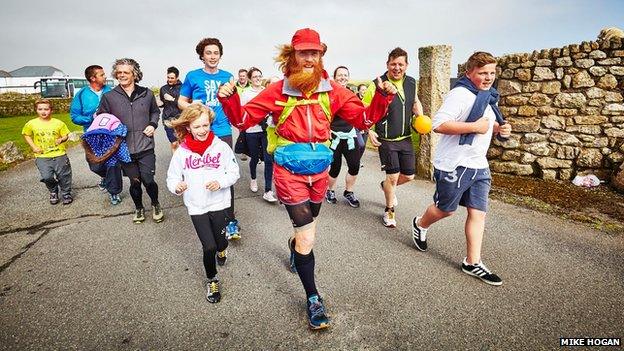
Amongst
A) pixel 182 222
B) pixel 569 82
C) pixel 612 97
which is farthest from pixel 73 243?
pixel 612 97

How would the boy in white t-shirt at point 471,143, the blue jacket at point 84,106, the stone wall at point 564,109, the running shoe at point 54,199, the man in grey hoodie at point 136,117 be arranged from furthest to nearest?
the stone wall at point 564,109 → the running shoe at point 54,199 → the blue jacket at point 84,106 → the man in grey hoodie at point 136,117 → the boy in white t-shirt at point 471,143

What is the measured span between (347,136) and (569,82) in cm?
471

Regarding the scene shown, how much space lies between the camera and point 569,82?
623cm

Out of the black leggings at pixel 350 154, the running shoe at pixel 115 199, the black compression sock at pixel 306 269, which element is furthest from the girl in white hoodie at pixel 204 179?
the running shoe at pixel 115 199

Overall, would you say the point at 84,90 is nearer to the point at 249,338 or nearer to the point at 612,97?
the point at 249,338

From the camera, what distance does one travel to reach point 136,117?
4.54m

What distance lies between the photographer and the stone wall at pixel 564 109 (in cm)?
602

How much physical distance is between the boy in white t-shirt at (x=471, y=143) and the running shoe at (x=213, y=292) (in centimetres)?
232

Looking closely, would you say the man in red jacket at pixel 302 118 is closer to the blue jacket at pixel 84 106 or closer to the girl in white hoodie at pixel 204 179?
the girl in white hoodie at pixel 204 179

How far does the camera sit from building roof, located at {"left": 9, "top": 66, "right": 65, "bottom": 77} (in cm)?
8481

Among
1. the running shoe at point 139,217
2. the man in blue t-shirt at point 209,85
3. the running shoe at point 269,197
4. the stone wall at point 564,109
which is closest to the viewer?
the man in blue t-shirt at point 209,85

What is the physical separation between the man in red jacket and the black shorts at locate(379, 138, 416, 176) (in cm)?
177

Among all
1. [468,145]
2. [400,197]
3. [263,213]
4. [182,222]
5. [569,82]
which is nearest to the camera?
[468,145]

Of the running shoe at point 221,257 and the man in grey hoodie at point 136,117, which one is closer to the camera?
the running shoe at point 221,257
